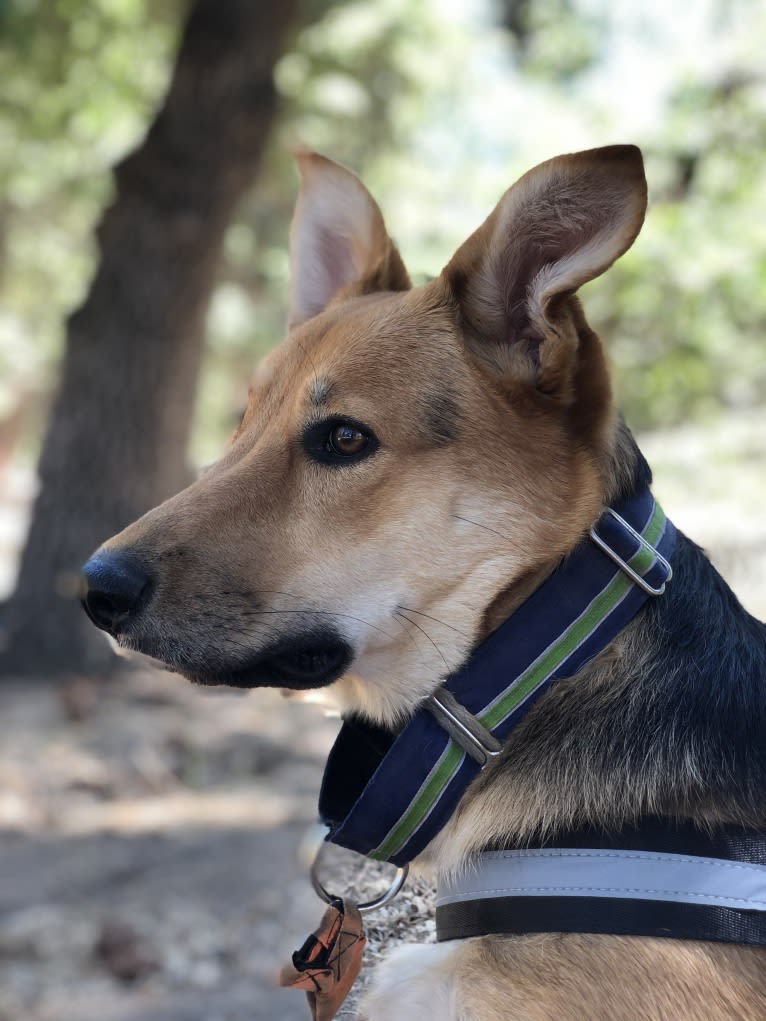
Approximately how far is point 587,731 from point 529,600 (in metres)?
0.31

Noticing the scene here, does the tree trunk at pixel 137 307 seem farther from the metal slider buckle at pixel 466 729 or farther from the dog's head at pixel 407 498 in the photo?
the metal slider buckle at pixel 466 729

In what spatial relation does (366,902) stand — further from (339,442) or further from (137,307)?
(137,307)

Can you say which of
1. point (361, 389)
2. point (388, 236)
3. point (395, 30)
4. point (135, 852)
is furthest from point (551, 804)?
point (395, 30)

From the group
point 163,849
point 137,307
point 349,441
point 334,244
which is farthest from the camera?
point 137,307

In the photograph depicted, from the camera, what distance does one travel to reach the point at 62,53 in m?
11.8

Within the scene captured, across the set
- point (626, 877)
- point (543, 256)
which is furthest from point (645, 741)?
point (543, 256)

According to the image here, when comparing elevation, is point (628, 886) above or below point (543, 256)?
below

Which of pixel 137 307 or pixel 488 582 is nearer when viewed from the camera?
pixel 488 582

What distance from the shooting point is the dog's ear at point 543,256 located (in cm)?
208

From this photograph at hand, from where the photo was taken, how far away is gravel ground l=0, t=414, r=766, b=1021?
4484 millimetres

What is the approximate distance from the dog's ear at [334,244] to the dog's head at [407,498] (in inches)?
20.2

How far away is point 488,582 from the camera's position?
2316 millimetres

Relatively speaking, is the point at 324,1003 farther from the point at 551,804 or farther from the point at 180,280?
the point at 180,280

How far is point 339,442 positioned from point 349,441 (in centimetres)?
2
